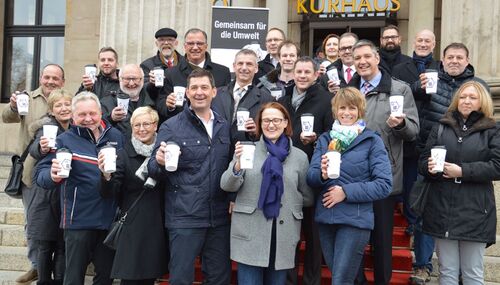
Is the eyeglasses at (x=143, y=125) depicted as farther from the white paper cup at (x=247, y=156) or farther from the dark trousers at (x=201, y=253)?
the white paper cup at (x=247, y=156)

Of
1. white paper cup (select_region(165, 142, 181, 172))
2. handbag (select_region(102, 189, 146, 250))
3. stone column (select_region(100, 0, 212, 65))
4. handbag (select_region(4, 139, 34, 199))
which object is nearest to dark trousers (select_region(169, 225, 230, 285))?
handbag (select_region(102, 189, 146, 250))

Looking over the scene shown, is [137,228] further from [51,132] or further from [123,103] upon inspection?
[123,103]

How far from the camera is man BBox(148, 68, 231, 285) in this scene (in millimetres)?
4871

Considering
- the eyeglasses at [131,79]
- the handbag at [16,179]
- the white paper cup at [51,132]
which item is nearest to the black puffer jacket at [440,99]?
the eyeglasses at [131,79]

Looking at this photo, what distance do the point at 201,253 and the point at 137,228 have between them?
56 cm

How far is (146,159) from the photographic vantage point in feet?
16.7

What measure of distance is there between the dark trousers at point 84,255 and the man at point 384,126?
2185 mm

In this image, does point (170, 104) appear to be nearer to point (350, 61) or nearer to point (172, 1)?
point (350, 61)

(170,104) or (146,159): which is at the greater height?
(170,104)

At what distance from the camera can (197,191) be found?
16.0 feet

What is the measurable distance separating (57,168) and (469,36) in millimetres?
6833

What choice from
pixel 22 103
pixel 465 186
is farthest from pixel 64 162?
pixel 465 186

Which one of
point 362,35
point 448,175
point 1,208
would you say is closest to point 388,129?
point 448,175

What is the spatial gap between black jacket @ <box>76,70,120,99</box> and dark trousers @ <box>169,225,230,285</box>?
2.22m
